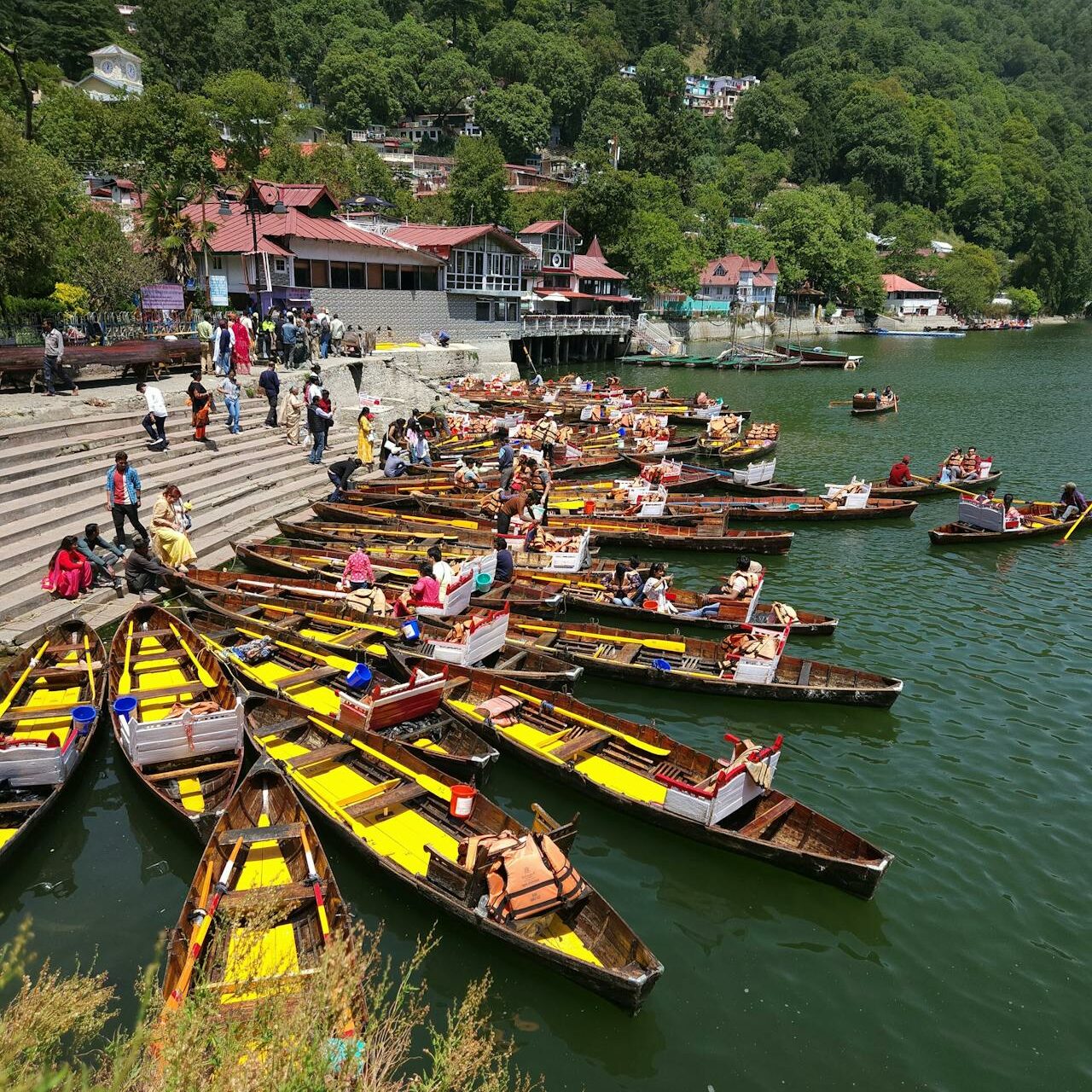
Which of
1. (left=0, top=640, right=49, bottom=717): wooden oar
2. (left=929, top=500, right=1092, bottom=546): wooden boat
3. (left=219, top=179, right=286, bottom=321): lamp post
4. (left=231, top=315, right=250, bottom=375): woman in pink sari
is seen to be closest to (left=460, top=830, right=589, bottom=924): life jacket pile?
(left=0, top=640, right=49, bottom=717): wooden oar

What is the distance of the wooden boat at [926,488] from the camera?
93.8ft

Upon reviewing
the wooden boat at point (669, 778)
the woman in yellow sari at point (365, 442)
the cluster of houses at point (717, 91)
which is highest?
the cluster of houses at point (717, 91)

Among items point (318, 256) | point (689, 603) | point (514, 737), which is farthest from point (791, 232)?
point (514, 737)

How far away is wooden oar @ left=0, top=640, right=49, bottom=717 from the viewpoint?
1223 cm

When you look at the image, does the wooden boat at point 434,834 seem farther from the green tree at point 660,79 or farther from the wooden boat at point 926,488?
the green tree at point 660,79

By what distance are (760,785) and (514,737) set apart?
148 inches

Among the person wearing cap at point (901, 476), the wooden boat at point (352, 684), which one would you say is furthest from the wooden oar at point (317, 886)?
the person wearing cap at point (901, 476)

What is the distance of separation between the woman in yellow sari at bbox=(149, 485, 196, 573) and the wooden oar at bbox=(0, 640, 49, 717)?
143 inches

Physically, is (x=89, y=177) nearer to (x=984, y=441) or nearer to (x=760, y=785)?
(x=984, y=441)

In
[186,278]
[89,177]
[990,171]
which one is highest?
[990,171]

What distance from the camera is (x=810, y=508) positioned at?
25594mm

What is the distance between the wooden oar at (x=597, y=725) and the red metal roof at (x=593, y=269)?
211ft

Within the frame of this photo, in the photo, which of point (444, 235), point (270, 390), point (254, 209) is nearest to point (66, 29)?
point (444, 235)

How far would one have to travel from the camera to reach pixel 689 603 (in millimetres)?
17641
